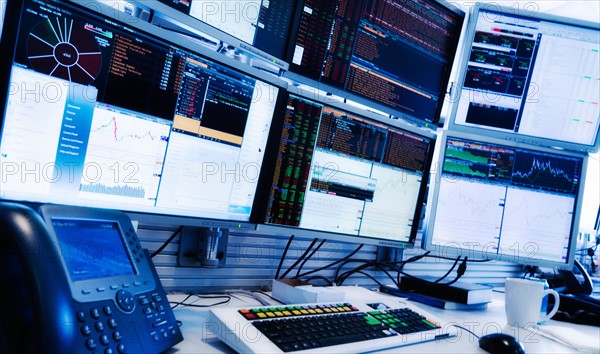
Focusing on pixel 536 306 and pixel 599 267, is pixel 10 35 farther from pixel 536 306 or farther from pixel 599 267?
pixel 599 267

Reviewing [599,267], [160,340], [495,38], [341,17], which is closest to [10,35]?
[160,340]

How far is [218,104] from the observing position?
0.88 m

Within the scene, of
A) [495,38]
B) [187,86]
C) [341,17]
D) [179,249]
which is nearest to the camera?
[187,86]

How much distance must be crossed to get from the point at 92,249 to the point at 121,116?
0.24 metres

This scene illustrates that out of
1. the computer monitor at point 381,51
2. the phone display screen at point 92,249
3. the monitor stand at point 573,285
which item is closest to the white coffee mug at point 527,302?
the monitor stand at point 573,285

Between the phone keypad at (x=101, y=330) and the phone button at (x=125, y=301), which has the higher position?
the phone button at (x=125, y=301)

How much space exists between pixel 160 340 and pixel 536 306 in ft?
3.01

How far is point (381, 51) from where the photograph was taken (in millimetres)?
1259

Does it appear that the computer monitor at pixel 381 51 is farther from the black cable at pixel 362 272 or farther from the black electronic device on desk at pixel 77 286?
the black electronic device on desk at pixel 77 286

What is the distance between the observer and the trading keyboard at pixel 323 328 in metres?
0.66

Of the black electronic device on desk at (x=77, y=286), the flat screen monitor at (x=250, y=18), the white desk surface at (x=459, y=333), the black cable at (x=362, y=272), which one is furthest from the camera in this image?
the black cable at (x=362, y=272)

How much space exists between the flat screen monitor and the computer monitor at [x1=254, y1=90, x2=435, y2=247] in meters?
0.14

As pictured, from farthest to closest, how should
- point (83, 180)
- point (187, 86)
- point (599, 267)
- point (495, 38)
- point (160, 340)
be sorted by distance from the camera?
point (599, 267) < point (495, 38) < point (187, 86) < point (83, 180) < point (160, 340)

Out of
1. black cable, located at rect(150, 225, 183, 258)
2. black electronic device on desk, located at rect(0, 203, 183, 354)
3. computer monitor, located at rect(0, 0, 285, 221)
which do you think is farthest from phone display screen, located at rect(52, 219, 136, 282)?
black cable, located at rect(150, 225, 183, 258)
